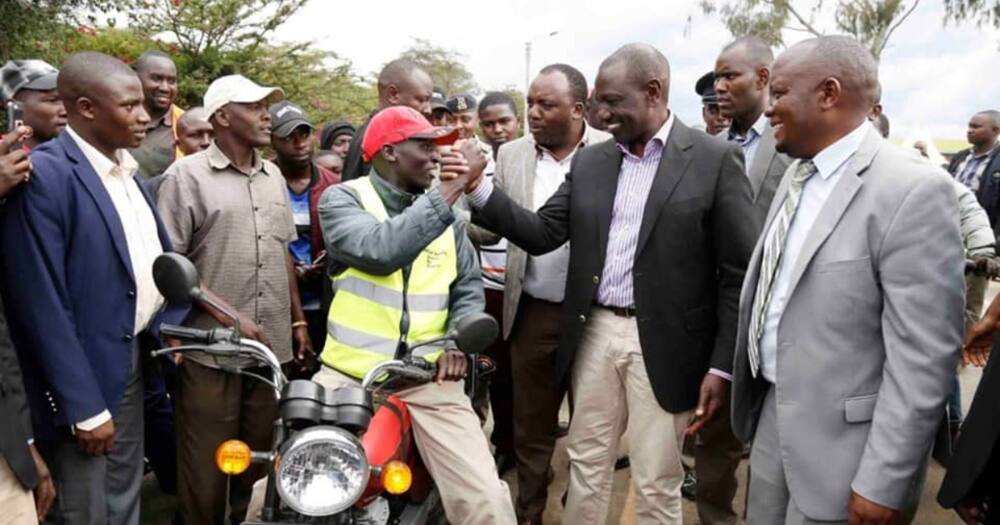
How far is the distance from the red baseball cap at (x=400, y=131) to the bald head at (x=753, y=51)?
2.25 meters

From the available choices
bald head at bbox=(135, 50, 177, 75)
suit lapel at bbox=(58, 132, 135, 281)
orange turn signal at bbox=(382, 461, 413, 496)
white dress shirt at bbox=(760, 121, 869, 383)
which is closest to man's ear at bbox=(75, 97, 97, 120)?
suit lapel at bbox=(58, 132, 135, 281)

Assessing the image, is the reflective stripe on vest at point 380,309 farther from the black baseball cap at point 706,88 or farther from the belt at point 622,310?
the black baseball cap at point 706,88

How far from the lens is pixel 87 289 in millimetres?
2818

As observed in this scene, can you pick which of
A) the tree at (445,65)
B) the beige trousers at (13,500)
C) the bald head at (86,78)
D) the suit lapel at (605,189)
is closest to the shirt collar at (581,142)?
the suit lapel at (605,189)

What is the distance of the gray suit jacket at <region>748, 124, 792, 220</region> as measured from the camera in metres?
3.96

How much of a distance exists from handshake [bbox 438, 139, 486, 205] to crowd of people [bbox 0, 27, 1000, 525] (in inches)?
0.5

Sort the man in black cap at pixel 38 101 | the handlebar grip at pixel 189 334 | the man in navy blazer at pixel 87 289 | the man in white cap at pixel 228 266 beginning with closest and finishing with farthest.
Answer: the handlebar grip at pixel 189 334, the man in navy blazer at pixel 87 289, the man in white cap at pixel 228 266, the man in black cap at pixel 38 101

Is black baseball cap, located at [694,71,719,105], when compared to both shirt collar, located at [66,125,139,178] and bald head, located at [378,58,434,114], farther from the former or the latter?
shirt collar, located at [66,125,139,178]

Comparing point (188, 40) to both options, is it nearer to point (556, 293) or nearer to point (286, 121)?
point (286, 121)

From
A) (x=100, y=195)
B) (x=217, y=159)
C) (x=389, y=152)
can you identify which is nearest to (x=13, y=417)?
→ (x=100, y=195)

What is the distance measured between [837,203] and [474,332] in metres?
1.22

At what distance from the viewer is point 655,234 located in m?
3.24

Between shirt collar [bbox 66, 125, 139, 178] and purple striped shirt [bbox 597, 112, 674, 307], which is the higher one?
shirt collar [bbox 66, 125, 139, 178]

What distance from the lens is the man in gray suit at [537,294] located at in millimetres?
4047
